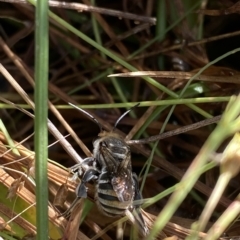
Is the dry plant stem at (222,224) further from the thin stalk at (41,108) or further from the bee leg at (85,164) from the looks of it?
the bee leg at (85,164)

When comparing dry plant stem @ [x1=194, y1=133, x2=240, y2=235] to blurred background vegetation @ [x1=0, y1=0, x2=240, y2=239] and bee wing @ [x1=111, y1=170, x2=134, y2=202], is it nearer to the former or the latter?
bee wing @ [x1=111, y1=170, x2=134, y2=202]

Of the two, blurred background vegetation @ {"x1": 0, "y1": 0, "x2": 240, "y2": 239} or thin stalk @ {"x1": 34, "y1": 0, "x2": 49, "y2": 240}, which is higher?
blurred background vegetation @ {"x1": 0, "y1": 0, "x2": 240, "y2": 239}

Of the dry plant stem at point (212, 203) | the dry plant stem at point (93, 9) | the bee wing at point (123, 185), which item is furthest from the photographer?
the dry plant stem at point (93, 9)

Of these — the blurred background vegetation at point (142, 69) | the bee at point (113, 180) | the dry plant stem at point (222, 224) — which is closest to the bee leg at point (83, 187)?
the bee at point (113, 180)

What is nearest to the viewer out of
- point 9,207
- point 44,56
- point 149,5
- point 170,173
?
point 44,56

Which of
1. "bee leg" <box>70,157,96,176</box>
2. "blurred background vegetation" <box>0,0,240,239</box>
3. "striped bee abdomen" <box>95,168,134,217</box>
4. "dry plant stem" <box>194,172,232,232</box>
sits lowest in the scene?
"dry plant stem" <box>194,172,232,232</box>

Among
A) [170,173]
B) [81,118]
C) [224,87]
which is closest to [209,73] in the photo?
[224,87]

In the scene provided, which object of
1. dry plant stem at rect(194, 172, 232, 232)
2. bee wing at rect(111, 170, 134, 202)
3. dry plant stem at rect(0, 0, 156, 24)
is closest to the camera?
dry plant stem at rect(194, 172, 232, 232)

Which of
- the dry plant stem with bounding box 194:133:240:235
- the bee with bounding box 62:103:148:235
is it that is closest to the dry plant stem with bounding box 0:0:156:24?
the bee with bounding box 62:103:148:235

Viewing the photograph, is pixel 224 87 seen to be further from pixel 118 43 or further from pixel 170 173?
pixel 118 43
